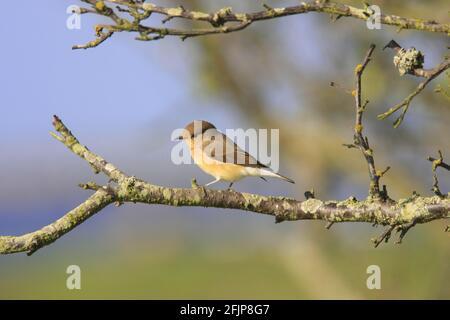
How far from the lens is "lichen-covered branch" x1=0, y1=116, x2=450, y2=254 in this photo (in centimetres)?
401

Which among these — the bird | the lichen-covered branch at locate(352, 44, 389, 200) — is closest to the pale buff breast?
the bird

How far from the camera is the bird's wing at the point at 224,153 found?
21.4 ft

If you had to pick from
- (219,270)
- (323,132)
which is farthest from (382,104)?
(219,270)

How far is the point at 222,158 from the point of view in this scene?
21.4 ft

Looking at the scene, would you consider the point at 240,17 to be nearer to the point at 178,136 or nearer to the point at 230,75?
the point at 178,136

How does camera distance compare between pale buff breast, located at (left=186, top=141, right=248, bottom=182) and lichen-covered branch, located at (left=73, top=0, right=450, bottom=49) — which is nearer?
lichen-covered branch, located at (left=73, top=0, right=450, bottom=49)

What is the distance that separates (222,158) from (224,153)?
0.05 metres

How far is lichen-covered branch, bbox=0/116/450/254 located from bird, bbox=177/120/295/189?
6.98 ft

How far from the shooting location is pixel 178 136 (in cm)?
692

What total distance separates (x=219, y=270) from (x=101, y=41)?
34045mm
